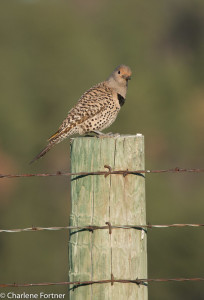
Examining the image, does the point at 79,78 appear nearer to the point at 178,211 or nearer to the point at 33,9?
the point at 33,9

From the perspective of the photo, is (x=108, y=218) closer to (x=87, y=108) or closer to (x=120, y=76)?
(x=87, y=108)

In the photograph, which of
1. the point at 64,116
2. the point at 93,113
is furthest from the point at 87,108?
the point at 64,116

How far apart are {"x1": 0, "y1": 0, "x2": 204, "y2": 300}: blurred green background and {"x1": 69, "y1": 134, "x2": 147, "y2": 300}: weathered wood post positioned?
52.6 ft

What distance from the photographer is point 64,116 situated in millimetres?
30422

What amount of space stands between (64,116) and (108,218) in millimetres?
25731

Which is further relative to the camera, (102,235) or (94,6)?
(94,6)

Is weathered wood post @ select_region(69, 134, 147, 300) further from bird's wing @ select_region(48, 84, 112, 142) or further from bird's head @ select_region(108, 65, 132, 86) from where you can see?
bird's head @ select_region(108, 65, 132, 86)

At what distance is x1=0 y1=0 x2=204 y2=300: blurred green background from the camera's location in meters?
22.8

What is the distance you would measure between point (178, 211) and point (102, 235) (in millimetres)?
20962

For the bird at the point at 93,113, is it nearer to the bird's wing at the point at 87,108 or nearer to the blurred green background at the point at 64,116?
the bird's wing at the point at 87,108

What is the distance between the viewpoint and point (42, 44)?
117 feet

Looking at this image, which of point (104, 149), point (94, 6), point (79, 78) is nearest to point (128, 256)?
point (104, 149)

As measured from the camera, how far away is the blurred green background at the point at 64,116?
74.9 feet

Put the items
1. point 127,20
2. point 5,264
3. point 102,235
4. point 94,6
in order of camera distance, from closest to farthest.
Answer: point 102,235
point 5,264
point 127,20
point 94,6
